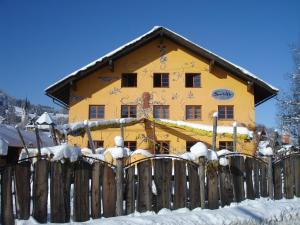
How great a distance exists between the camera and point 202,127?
74.7 ft

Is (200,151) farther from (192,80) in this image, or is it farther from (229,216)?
(192,80)

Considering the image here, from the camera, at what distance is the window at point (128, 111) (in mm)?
23953

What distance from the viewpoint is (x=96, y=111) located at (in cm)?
2406

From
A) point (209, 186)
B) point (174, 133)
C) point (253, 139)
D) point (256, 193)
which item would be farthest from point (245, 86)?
point (209, 186)

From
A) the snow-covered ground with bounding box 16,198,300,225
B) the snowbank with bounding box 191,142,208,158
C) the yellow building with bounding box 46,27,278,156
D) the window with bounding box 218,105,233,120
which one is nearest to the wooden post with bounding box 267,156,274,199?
the snow-covered ground with bounding box 16,198,300,225

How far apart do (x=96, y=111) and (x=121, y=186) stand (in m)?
16.1

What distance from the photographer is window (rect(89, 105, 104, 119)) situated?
24.0 meters

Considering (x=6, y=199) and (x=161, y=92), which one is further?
(x=161, y=92)

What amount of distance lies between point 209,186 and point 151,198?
1.78 meters

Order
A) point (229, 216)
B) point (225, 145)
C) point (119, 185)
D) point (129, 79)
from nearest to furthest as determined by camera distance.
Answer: point (119, 185), point (229, 216), point (225, 145), point (129, 79)

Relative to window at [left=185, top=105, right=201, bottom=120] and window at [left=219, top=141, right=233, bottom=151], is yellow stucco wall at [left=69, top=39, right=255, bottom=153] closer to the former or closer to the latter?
window at [left=185, top=105, right=201, bottom=120]

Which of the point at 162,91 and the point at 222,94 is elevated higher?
the point at 162,91

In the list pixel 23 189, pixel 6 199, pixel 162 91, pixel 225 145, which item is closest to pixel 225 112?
pixel 225 145

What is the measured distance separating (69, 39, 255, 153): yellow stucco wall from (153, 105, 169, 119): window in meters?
0.24
